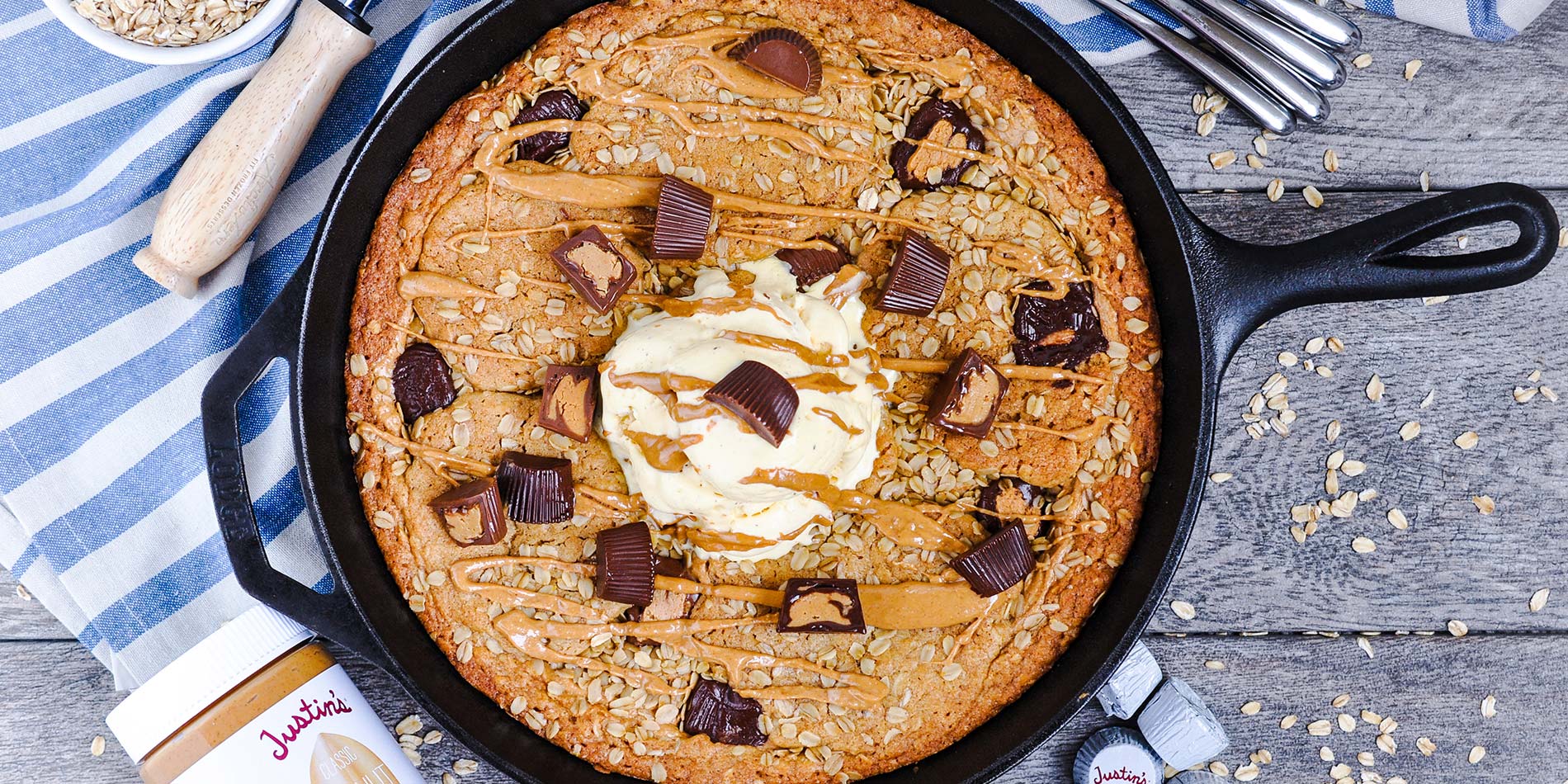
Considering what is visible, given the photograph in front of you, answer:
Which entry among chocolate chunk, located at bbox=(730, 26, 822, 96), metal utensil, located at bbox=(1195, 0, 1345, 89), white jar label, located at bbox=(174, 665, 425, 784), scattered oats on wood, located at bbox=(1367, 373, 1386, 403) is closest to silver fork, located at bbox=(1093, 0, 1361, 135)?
metal utensil, located at bbox=(1195, 0, 1345, 89)

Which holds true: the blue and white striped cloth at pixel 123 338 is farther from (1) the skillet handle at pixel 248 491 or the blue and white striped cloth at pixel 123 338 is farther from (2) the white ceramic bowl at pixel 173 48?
(1) the skillet handle at pixel 248 491

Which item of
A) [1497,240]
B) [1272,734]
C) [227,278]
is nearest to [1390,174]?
[1497,240]

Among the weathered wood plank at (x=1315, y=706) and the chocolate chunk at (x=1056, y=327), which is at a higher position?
the chocolate chunk at (x=1056, y=327)

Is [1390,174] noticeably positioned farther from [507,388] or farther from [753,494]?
[507,388]

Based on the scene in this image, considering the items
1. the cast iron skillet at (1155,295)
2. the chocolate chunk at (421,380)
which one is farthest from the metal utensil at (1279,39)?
the chocolate chunk at (421,380)

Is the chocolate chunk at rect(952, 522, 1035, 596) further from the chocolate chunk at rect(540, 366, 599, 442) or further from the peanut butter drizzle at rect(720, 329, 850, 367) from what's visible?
the chocolate chunk at rect(540, 366, 599, 442)
